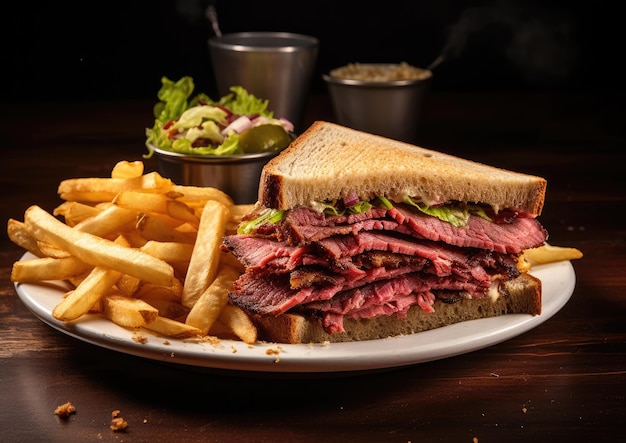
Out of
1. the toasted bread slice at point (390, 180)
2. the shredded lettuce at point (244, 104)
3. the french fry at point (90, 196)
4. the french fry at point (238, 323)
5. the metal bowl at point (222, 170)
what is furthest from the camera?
the shredded lettuce at point (244, 104)

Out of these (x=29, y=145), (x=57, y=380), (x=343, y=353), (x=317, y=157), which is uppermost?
(x=317, y=157)

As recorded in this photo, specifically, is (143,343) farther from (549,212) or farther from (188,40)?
(188,40)

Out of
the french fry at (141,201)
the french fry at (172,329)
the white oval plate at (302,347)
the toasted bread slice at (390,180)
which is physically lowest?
the white oval plate at (302,347)

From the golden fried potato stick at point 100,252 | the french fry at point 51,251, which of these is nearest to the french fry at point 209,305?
the golden fried potato stick at point 100,252

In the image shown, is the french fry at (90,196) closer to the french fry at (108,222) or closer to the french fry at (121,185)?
the french fry at (121,185)

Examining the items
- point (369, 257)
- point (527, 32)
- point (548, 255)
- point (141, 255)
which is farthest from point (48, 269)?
point (527, 32)

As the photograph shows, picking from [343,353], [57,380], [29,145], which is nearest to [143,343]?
[57,380]
